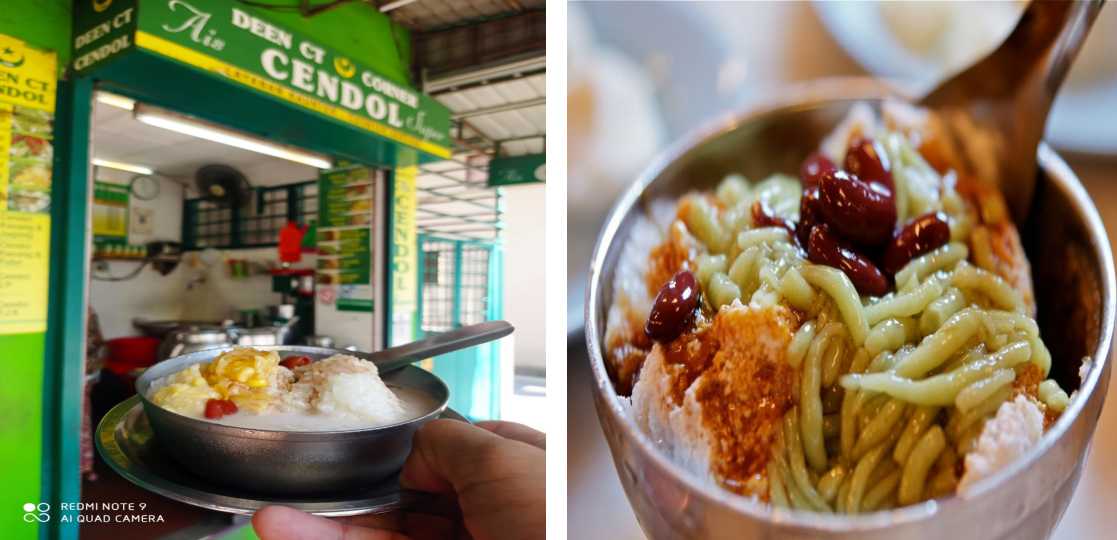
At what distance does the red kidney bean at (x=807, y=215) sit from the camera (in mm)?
1385

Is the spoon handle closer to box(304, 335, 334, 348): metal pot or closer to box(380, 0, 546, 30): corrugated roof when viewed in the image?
box(380, 0, 546, 30): corrugated roof

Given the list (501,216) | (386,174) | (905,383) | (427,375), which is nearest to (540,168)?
(501,216)

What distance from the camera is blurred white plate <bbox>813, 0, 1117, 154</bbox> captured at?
4.99 feet

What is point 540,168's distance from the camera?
5.16 feet

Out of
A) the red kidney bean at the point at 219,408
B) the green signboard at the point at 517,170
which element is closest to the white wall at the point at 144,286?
the red kidney bean at the point at 219,408

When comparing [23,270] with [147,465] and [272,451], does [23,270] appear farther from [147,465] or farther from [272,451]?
[272,451]

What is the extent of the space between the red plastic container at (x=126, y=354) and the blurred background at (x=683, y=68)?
3.30 ft

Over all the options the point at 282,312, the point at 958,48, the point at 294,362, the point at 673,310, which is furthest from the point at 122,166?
the point at 958,48

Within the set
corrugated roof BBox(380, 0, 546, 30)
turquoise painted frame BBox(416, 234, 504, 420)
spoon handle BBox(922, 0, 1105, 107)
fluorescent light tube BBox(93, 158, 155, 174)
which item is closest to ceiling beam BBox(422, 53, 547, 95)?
corrugated roof BBox(380, 0, 546, 30)

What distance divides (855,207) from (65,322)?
1731mm

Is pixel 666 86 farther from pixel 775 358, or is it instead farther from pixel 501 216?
pixel 775 358

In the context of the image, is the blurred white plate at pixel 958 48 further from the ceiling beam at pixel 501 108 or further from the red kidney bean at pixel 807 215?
the ceiling beam at pixel 501 108

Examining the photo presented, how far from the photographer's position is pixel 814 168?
1.52m

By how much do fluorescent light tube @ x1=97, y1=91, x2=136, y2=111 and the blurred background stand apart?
1.06 metres
